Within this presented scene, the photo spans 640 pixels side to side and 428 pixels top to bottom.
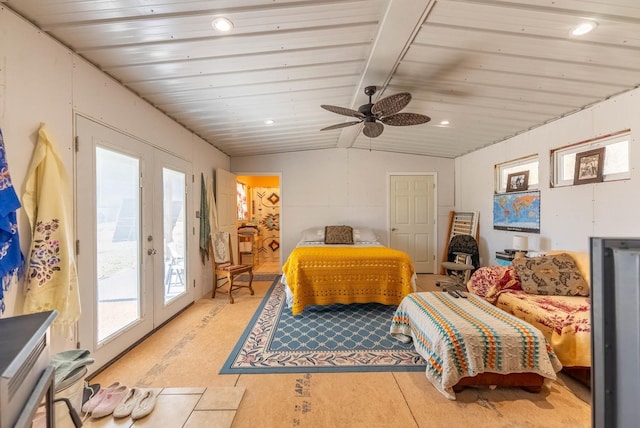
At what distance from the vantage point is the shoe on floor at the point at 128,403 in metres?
1.69

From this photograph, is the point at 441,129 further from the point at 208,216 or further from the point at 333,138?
the point at 208,216

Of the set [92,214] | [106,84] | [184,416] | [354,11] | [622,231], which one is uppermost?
[354,11]

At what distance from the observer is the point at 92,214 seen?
209 cm

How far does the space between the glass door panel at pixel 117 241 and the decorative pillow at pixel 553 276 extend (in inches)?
157

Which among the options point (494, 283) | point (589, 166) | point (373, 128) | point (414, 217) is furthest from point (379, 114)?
point (414, 217)

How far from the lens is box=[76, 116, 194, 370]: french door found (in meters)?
2.05

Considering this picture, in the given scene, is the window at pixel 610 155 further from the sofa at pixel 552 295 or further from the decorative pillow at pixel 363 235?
the decorative pillow at pixel 363 235

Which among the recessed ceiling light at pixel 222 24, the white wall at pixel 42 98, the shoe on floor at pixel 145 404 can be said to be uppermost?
the recessed ceiling light at pixel 222 24

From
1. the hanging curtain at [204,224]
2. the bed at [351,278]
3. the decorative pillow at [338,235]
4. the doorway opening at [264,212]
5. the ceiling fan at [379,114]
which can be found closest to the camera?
the ceiling fan at [379,114]

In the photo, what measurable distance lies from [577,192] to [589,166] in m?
0.29

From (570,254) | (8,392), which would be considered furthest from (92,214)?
(570,254)

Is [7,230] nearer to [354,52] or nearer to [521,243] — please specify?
[354,52]

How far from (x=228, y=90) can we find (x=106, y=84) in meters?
0.99

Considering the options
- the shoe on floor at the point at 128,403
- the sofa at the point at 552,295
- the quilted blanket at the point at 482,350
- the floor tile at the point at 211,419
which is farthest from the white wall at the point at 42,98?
the sofa at the point at 552,295
